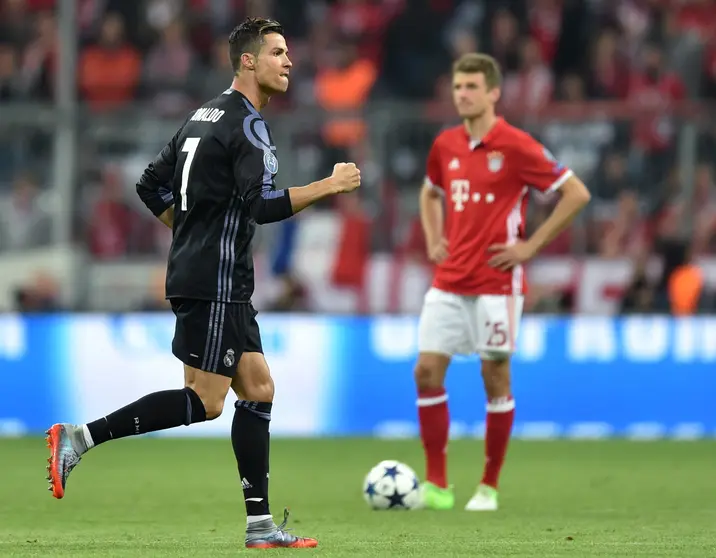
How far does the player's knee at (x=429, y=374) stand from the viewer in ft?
27.3

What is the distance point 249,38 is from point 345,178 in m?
0.78

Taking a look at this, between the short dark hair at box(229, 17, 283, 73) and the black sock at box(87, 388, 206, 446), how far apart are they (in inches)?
54.2

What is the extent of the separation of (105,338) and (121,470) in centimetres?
305

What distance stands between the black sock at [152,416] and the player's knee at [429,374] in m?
2.42

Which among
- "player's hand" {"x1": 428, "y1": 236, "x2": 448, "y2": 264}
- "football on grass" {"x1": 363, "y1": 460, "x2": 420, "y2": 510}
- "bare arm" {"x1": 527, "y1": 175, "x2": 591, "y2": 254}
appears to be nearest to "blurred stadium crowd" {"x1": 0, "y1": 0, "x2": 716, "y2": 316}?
"player's hand" {"x1": 428, "y1": 236, "x2": 448, "y2": 264}

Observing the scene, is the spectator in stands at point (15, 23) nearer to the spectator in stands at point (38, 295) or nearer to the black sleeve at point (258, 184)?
the spectator in stands at point (38, 295)

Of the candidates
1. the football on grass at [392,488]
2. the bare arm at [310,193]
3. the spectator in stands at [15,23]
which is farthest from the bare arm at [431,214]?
the spectator in stands at [15,23]

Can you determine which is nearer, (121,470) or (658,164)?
(121,470)

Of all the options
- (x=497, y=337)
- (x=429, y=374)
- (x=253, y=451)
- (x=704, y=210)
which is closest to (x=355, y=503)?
(x=429, y=374)

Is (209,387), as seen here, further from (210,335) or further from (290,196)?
(290,196)

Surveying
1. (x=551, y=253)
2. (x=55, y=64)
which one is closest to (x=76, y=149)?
(x=55, y=64)

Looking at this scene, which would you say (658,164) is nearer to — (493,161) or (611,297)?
(611,297)

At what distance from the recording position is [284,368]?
1320 centimetres

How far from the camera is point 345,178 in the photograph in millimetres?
5918
